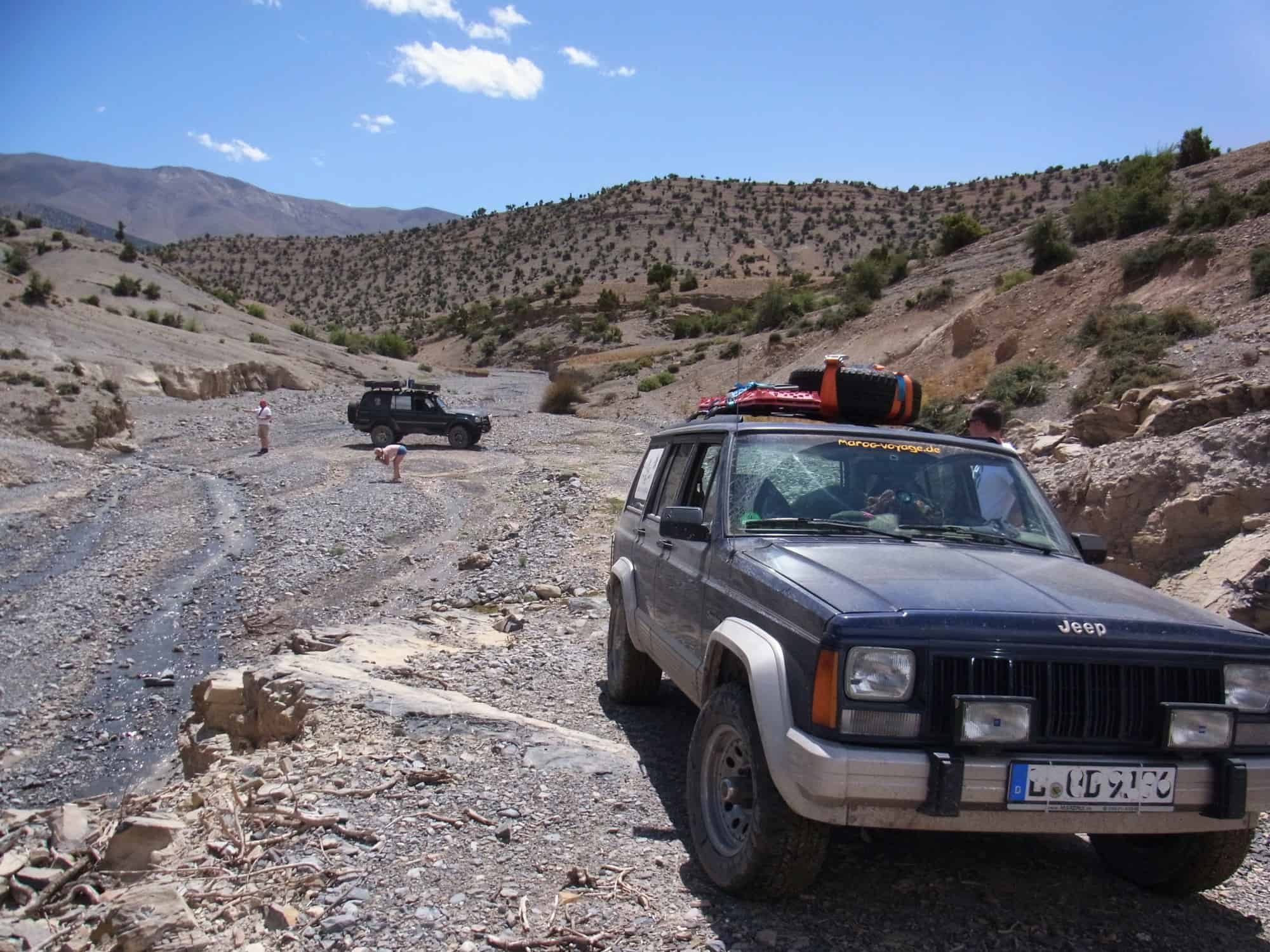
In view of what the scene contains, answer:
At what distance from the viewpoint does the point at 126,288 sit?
4934 cm

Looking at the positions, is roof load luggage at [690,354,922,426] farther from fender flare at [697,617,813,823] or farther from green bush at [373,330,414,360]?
green bush at [373,330,414,360]

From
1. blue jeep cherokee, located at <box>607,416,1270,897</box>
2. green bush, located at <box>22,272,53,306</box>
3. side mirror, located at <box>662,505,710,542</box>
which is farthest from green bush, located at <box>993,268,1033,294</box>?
green bush, located at <box>22,272,53,306</box>

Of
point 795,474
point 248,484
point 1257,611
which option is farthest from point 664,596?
point 248,484

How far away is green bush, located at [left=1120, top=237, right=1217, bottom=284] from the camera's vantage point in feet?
70.3

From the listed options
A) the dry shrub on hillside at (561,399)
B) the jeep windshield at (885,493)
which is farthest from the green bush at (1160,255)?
the dry shrub on hillside at (561,399)

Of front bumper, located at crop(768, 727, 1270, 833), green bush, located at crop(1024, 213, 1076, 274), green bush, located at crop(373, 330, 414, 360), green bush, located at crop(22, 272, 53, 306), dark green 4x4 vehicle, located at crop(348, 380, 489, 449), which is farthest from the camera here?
green bush, located at crop(373, 330, 414, 360)

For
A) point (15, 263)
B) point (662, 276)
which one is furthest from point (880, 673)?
point (662, 276)

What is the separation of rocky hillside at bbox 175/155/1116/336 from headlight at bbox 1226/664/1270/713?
6241 centimetres

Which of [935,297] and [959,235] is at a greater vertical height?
[959,235]

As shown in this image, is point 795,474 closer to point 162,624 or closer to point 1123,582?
point 1123,582

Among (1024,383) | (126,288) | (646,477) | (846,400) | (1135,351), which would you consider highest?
(126,288)

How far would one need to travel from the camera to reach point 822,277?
216 ft

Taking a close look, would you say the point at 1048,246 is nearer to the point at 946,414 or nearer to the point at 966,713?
the point at 946,414

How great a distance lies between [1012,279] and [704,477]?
86.5 ft
